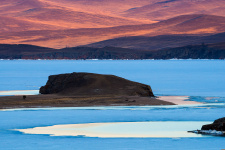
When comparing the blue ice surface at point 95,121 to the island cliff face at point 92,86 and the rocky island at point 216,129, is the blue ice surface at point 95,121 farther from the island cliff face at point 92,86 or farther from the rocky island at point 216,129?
the island cliff face at point 92,86

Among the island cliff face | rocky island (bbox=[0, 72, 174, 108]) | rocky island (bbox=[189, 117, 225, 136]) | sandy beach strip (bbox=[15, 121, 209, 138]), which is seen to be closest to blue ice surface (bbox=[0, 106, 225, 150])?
rocky island (bbox=[189, 117, 225, 136])

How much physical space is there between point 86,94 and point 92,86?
4.78 ft

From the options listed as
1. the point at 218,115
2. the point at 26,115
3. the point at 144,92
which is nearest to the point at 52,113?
the point at 26,115

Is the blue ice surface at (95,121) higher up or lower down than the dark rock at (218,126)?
lower down

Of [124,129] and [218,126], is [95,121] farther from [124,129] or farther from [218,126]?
[218,126]

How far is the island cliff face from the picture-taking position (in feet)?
120

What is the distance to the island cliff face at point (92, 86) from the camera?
1438 inches

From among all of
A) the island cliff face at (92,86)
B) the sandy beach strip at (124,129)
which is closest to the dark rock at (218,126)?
the sandy beach strip at (124,129)

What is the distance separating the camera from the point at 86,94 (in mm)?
36188

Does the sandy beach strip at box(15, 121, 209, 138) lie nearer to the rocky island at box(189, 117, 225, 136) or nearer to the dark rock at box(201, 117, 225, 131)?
the rocky island at box(189, 117, 225, 136)

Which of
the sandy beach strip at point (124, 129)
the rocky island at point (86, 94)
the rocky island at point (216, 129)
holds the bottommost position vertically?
the sandy beach strip at point (124, 129)

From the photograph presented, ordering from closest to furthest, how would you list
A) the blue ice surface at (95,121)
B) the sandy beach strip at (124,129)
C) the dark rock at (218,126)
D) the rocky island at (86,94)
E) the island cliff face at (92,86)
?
the blue ice surface at (95,121) → the dark rock at (218,126) → the sandy beach strip at (124,129) → the rocky island at (86,94) → the island cliff face at (92,86)

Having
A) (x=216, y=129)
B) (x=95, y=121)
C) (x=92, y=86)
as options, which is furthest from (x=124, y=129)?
(x=92, y=86)

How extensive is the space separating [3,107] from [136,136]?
37.7ft
